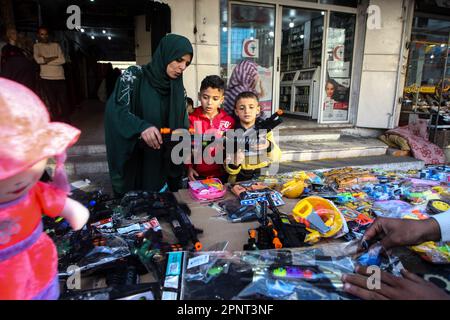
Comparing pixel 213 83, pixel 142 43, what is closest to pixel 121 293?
pixel 213 83

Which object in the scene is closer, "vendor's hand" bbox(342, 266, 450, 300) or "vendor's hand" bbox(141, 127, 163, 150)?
"vendor's hand" bbox(342, 266, 450, 300)

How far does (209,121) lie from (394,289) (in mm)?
1710

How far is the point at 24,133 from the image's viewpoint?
0.53 meters

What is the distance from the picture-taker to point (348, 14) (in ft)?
19.8

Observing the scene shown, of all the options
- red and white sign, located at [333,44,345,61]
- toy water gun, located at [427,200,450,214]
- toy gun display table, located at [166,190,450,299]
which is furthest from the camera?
red and white sign, located at [333,44,345,61]

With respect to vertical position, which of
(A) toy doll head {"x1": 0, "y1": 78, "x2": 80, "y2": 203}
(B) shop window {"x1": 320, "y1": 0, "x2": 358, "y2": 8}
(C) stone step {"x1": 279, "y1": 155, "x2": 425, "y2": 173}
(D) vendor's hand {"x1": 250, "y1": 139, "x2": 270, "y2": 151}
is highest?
(B) shop window {"x1": 320, "y1": 0, "x2": 358, "y2": 8}

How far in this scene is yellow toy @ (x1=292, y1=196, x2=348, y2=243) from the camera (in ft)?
4.09

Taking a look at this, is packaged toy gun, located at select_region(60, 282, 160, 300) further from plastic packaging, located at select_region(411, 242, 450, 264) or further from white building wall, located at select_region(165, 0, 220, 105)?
white building wall, located at select_region(165, 0, 220, 105)

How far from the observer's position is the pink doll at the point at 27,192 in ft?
1.73

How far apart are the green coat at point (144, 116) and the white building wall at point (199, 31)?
3.07 m

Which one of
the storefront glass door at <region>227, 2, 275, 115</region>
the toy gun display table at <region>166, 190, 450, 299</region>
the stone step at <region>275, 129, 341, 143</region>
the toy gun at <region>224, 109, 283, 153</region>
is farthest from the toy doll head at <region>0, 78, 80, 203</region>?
the stone step at <region>275, 129, 341, 143</region>

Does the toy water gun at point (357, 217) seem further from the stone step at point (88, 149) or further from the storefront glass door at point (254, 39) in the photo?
the storefront glass door at point (254, 39)

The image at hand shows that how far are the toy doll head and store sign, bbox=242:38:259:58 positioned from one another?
5.40 meters

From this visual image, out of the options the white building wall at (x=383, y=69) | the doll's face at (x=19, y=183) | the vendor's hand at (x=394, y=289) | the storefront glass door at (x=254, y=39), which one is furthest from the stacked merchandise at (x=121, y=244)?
the white building wall at (x=383, y=69)
